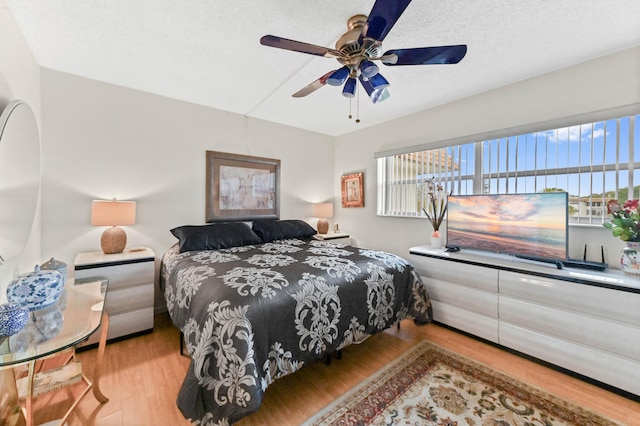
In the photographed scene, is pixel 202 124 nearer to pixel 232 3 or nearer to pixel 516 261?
pixel 232 3

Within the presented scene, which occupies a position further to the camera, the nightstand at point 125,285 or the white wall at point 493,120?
the nightstand at point 125,285

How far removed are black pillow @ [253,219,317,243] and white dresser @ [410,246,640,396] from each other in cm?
167

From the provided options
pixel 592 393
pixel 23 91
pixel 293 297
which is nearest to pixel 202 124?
pixel 23 91

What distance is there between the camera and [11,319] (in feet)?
3.50

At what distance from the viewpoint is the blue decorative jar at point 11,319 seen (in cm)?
105

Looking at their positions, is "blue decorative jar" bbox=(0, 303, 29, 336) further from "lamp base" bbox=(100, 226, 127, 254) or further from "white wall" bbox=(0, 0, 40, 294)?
"lamp base" bbox=(100, 226, 127, 254)

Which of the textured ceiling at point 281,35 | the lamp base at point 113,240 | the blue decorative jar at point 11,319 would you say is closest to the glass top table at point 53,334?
the blue decorative jar at point 11,319

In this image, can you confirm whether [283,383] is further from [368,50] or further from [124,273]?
[368,50]

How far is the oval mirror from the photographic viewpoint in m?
1.46

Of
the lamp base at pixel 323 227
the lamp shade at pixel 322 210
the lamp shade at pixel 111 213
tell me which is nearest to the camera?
the lamp shade at pixel 111 213

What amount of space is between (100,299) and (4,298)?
470mm

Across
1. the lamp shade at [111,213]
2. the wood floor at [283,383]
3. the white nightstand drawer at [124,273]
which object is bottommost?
the wood floor at [283,383]

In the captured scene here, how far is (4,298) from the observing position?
1.51m

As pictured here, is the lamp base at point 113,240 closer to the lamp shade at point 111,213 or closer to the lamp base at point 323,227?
the lamp shade at point 111,213
